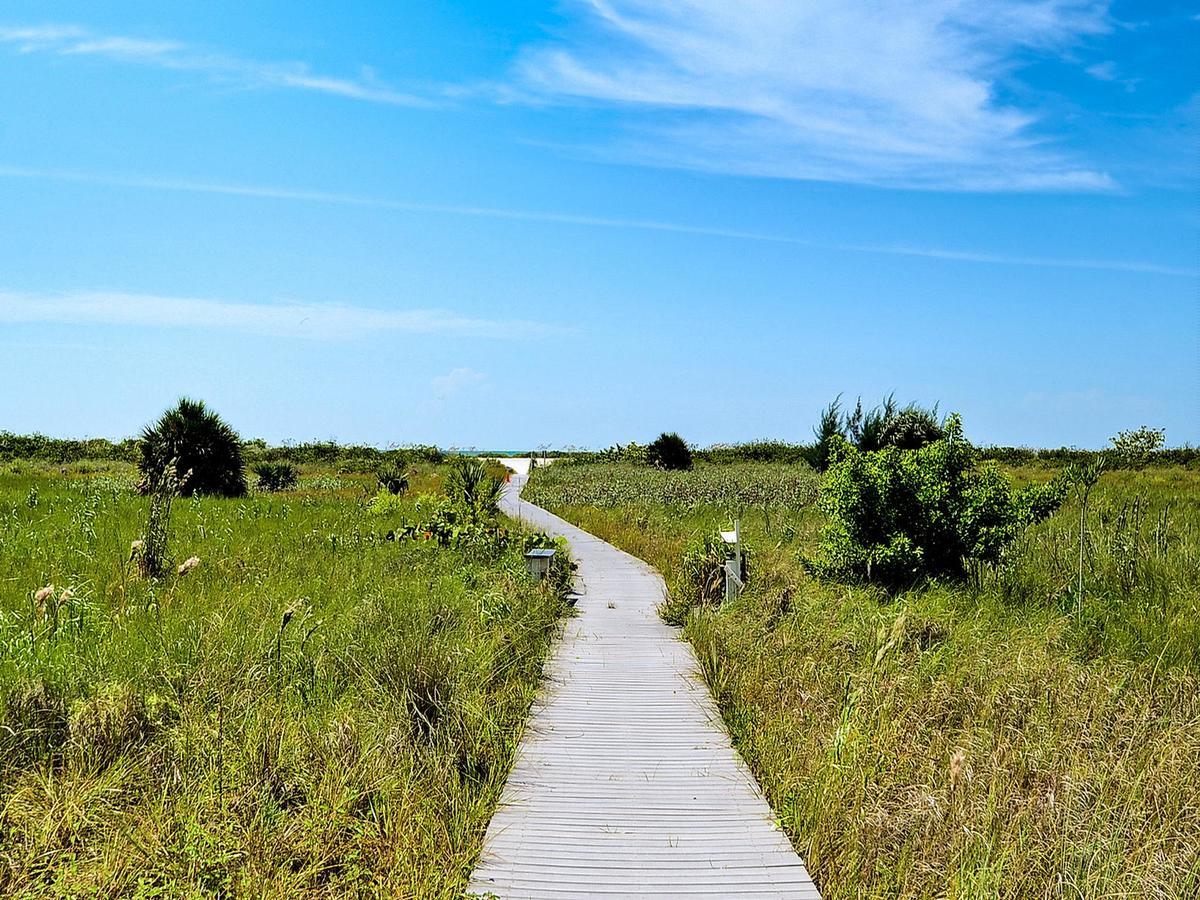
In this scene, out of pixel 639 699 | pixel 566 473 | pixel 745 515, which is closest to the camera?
pixel 639 699

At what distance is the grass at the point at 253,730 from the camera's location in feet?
12.1

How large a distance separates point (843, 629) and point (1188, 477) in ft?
97.6

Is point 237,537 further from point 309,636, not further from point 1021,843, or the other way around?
point 1021,843

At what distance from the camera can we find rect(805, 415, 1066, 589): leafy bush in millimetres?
9531

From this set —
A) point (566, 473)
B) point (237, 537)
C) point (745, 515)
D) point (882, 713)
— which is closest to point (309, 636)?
point (882, 713)

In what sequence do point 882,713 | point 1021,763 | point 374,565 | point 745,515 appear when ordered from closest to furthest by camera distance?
point 1021,763 < point 882,713 < point 374,565 < point 745,515

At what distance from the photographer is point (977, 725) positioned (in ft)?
17.5

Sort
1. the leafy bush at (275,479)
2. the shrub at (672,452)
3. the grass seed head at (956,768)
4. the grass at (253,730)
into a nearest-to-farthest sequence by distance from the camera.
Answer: the grass at (253,730) → the grass seed head at (956,768) → the leafy bush at (275,479) → the shrub at (672,452)

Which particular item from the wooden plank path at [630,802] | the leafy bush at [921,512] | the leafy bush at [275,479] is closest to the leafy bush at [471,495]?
the leafy bush at [921,512]

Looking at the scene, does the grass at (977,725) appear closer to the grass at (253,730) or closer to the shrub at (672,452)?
the grass at (253,730)

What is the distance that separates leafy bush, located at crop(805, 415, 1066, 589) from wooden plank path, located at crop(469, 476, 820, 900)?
324cm

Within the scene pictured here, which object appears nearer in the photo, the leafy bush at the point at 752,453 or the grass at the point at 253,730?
the grass at the point at 253,730

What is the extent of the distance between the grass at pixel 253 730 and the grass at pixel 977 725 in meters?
1.76

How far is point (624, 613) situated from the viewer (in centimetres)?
980
